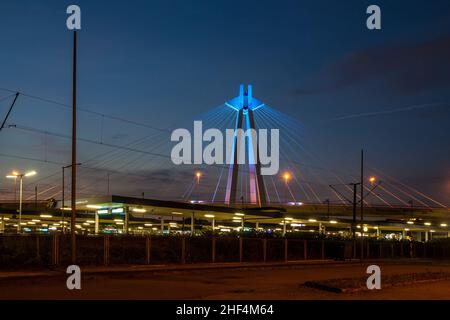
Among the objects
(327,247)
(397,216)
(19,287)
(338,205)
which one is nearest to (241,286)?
(19,287)

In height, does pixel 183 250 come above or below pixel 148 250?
below

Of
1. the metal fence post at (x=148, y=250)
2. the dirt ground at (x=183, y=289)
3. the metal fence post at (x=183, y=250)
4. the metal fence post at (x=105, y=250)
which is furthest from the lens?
the metal fence post at (x=183, y=250)

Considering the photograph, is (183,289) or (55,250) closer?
(183,289)

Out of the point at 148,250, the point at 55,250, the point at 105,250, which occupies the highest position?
the point at 55,250

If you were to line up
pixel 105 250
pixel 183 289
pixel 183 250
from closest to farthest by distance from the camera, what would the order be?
pixel 183 289 < pixel 105 250 < pixel 183 250

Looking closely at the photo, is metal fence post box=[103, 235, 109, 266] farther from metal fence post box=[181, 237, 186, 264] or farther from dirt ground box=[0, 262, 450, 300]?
dirt ground box=[0, 262, 450, 300]

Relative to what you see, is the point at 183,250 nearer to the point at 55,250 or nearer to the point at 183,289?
the point at 55,250

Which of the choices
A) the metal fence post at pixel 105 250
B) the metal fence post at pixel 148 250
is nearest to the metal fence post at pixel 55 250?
the metal fence post at pixel 105 250

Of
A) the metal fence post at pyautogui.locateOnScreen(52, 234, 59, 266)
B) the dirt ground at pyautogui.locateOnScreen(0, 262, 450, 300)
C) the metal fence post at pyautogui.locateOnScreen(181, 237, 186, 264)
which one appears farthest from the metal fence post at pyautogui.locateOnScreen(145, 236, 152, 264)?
the dirt ground at pyautogui.locateOnScreen(0, 262, 450, 300)

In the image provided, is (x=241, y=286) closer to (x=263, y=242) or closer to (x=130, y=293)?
(x=130, y=293)

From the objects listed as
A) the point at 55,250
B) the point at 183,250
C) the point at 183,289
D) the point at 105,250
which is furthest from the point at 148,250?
the point at 183,289

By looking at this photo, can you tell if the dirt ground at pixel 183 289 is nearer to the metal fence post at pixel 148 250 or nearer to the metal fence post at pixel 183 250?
the metal fence post at pixel 148 250

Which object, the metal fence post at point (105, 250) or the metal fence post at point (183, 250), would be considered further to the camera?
the metal fence post at point (183, 250)
